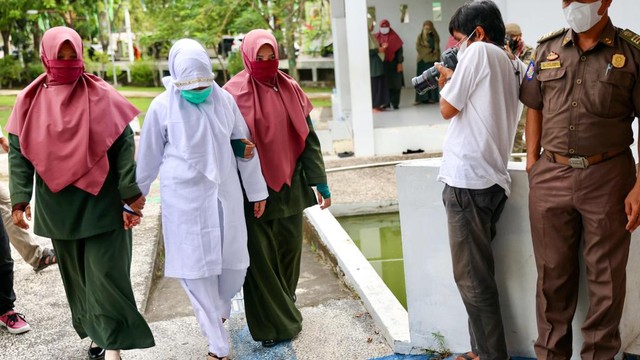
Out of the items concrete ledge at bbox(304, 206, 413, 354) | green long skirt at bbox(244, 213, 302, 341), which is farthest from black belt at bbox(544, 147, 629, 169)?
green long skirt at bbox(244, 213, 302, 341)

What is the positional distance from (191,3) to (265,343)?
1938 cm

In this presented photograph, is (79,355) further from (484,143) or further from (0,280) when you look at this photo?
(484,143)

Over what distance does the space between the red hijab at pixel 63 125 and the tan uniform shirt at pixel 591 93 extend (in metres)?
2.13

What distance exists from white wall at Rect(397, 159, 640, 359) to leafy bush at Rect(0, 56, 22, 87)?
94.4 feet

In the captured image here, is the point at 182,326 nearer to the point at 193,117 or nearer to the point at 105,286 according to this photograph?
the point at 105,286

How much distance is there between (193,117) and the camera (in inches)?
156

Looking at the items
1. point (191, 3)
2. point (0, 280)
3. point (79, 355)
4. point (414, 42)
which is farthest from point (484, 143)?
point (191, 3)

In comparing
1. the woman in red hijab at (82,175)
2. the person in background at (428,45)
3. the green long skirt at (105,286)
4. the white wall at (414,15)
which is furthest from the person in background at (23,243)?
the white wall at (414,15)

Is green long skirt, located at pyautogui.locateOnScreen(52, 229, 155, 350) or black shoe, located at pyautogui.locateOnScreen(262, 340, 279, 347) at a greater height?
green long skirt, located at pyautogui.locateOnScreen(52, 229, 155, 350)

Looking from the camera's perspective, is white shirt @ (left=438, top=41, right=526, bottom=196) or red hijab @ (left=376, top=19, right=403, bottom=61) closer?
white shirt @ (left=438, top=41, right=526, bottom=196)

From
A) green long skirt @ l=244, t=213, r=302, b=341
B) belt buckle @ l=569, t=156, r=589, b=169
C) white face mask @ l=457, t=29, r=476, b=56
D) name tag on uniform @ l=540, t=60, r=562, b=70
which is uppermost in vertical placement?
white face mask @ l=457, t=29, r=476, b=56

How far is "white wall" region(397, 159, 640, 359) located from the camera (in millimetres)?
3623

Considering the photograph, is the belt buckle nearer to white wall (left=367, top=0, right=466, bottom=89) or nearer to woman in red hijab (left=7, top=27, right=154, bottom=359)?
woman in red hijab (left=7, top=27, right=154, bottom=359)

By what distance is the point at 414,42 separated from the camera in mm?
16875
